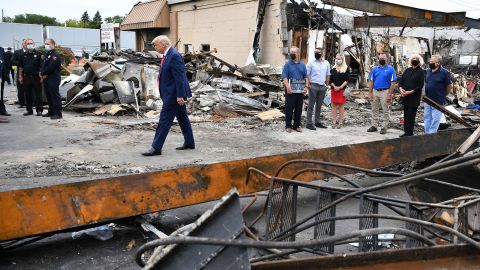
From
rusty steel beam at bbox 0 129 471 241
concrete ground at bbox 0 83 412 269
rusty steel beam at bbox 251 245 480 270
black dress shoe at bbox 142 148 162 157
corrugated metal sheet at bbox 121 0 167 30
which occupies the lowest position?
concrete ground at bbox 0 83 412 269

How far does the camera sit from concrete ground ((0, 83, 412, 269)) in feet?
12.7

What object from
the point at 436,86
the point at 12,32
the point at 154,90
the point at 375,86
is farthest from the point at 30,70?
the point at 12,32

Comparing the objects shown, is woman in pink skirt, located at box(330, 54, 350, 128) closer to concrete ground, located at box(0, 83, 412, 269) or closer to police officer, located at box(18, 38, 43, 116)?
concrete ground, located at box(0, 83, 412, 269)

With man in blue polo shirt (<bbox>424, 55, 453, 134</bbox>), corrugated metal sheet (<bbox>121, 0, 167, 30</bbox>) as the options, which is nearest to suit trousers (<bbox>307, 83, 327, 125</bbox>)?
man in blue polo shirt (<bbox>424, 55, 453, 134</bbox>)

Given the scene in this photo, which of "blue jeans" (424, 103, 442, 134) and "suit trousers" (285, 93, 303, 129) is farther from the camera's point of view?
"suit trousers" (285, 93, 303, 129)

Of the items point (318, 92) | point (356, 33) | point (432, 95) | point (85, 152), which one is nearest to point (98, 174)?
point (85, 152)

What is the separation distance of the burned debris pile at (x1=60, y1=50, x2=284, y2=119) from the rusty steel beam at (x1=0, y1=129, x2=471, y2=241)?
7352 mm

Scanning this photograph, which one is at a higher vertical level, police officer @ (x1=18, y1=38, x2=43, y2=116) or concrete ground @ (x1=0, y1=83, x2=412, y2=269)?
police officer @ (x1=18, y1=38, x2=43, y2=116)

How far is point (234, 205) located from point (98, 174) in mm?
4799

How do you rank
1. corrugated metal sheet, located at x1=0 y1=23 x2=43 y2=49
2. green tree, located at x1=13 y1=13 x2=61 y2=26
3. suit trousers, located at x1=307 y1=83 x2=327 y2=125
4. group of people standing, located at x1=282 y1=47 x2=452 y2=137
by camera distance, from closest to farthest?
1. group of people standing, located at x1=282 y1=47 x2=452 y2=137
2. suit trousers, located at x1=307 y1=83 x2=327 y2=125
3. corrugated metal sheet, located at x1=0 y1=23 x2=43 y2=49
4. green tree, located at x1=13 y1=13 x2=61 y2=26

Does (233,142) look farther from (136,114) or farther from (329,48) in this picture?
(329,48)

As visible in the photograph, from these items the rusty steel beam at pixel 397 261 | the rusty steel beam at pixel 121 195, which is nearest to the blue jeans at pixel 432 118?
the rusty steel beam at pixel 121 195

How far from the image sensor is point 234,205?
1.93 meters

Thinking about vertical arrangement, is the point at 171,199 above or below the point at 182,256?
below
